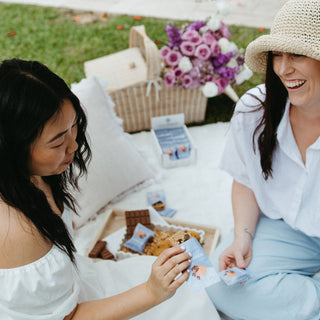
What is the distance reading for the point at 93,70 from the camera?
283cm

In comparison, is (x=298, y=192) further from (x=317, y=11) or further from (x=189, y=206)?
(x=189, y=206)

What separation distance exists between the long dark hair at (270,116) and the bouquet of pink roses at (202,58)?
1.01m

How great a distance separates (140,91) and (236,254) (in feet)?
4.73

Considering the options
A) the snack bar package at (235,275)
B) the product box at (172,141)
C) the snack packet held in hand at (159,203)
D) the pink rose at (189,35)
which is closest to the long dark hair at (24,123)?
the snack bar package at (235,275)

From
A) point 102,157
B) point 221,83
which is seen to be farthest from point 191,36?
point 102,157

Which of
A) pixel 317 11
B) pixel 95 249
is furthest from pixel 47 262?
pixel 317 11

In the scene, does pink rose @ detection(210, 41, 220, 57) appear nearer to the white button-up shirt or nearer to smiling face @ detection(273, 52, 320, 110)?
the white button-up shirt

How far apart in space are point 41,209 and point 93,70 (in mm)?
1916

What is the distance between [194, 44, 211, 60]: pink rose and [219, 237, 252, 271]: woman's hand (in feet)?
4.36

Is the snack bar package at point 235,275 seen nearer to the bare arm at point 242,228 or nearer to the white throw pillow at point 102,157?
the bare arm at point 242,228

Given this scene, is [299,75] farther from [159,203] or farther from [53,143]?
[159,203]

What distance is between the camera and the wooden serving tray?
2.03 m

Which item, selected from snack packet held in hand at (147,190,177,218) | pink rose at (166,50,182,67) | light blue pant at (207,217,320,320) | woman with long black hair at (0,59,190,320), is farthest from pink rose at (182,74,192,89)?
woman with long black hair at (0,59,190,320)

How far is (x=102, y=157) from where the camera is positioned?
84.4 inches
